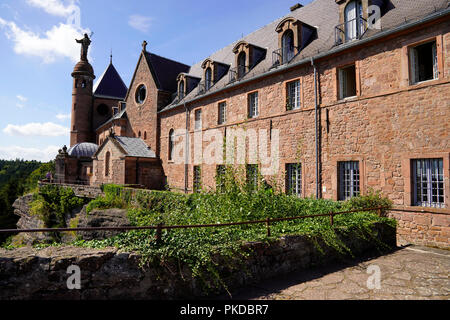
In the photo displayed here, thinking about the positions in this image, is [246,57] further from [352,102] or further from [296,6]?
[352,102]

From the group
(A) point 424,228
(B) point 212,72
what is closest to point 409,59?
(A) point 424,228

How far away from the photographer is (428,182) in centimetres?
920

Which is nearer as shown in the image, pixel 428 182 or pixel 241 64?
pixel 428 182

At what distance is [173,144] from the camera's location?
22.8 metres

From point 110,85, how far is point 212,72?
32323mm

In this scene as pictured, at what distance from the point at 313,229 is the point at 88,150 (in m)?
31.1

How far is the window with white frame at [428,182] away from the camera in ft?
29.3

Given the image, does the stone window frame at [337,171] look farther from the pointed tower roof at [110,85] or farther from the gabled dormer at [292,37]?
the pointed tower roof at [110,85]

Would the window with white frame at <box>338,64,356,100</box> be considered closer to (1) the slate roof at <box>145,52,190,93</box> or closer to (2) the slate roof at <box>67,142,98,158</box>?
(1) the slate roof at <box>145,52,190,93</box>

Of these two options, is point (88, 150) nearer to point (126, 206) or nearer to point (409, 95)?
point (126, 206)

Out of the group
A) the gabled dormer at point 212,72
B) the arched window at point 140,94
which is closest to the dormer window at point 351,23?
the gabled dormer at point 212,72

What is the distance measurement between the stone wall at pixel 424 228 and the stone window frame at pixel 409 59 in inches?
158

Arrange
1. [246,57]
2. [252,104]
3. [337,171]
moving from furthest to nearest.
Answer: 1. [246,57]
2. [252,104]
3. [337,171]

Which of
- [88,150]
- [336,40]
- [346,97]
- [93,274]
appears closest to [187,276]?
[93,274]
